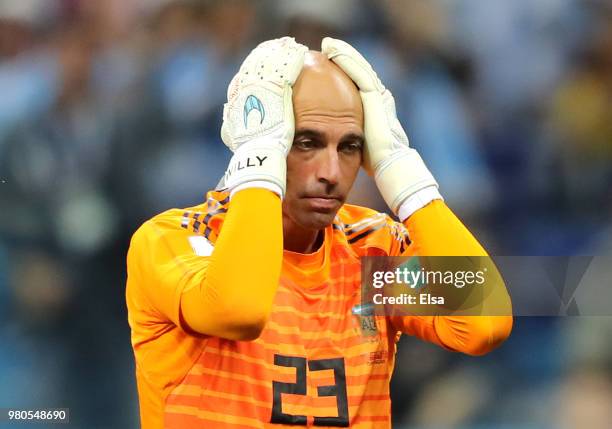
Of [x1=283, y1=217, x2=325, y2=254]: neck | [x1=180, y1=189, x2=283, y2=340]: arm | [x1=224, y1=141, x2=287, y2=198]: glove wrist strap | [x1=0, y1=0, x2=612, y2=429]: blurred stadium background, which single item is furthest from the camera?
[x1=0, y1=0, x2=612, y2=429]: blurred stadium background

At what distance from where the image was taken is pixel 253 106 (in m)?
1.68

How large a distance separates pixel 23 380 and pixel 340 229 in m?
0.94

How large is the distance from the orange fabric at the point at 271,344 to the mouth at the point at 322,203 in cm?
13

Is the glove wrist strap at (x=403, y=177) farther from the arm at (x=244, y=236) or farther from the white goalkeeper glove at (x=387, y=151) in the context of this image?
the arm at (x=244, y=236)

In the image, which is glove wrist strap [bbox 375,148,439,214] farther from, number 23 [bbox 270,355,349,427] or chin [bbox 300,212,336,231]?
number 23 [bbox 270,355,349,427]

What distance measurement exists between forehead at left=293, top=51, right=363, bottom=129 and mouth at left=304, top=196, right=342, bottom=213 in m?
0.14

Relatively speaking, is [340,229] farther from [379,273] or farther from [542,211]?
[542,211]

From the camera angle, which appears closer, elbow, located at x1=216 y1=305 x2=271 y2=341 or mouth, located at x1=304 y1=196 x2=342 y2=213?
elbow, located at x1=216 y1=305 x2=271 y2=341

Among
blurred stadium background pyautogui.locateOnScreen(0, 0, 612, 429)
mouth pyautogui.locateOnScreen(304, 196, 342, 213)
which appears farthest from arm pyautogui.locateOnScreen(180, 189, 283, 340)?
blurred stadium background pyautogui.locateOnScreen(0, 0, 612, 429)

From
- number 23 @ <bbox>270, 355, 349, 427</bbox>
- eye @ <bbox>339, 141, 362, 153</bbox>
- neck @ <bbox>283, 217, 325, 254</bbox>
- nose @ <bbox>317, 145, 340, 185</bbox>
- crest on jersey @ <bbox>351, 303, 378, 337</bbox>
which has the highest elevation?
eye @ <bbox>339, 141, 362, 153</bbox>

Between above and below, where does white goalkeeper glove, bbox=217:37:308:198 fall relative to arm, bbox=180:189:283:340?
above

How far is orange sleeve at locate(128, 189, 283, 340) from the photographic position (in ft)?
4.90

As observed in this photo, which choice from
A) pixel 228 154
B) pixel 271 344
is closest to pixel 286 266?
pixel 271 344

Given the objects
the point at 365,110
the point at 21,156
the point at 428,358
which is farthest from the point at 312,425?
the point at 21,156
